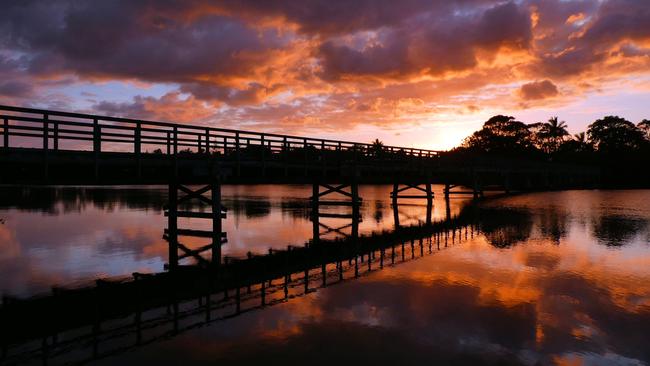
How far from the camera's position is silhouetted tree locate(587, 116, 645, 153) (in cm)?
9650

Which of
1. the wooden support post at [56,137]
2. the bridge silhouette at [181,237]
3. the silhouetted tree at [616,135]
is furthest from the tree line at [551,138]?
the wooden support post at [56,137]

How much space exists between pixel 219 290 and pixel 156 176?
32.2 ft

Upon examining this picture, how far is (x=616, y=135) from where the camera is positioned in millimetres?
99938

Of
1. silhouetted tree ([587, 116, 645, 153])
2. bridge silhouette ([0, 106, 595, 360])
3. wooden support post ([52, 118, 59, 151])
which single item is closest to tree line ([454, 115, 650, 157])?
silhouetted tree ([587, 116, 645, 153])

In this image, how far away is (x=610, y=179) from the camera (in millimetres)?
84688

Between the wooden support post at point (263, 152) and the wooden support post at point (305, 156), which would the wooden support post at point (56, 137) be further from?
the wooden support post at point (305, 156)

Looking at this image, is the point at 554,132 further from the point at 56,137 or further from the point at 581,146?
the point at 56,137

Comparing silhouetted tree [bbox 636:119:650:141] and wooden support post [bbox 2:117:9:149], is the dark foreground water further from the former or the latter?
silhouetted tree [bbox 636:119:650:141]

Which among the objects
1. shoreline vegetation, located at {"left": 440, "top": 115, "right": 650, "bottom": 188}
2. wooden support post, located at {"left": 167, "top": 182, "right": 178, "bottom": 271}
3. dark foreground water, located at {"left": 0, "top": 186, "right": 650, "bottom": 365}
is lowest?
dark foreground water, located at {"left": 0, "top": 186, "right": 650, "bottom": 365}

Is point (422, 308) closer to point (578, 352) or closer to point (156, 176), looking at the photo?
point (578, 352)

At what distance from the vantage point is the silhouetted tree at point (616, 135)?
96500 millimetres

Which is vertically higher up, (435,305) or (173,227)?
(173,227)

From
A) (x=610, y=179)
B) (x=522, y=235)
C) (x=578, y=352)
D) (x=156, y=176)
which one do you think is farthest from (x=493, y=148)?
(x=578, y=352)

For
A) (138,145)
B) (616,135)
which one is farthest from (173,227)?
(616,135)
